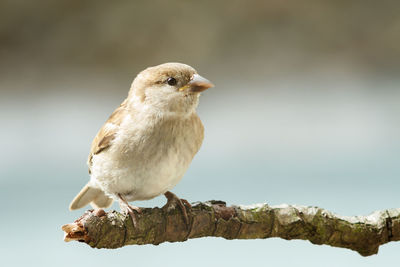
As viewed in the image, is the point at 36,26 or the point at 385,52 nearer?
the point at 36,26

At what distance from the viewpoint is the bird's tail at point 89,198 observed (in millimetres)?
2105

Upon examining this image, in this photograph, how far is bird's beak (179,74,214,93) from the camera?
1670 mm

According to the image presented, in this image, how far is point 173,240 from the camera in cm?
179

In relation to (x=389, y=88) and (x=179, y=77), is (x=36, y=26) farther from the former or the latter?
(x=389, y=88)

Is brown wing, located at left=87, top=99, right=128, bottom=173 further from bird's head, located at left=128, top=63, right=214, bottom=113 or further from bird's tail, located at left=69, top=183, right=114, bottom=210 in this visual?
bird's tail, located at left=69, top=183, right=114, bottom=210

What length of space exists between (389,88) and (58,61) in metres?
2.32

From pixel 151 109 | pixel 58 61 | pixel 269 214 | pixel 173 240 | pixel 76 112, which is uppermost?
pixel 58 61

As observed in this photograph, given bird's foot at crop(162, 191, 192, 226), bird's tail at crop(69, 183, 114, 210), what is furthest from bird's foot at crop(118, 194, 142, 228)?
bird's tail at crop(69, 183, 114, 210)

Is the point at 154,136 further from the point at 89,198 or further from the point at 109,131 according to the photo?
the point at 89,198

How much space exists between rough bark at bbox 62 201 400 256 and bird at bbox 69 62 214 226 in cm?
5

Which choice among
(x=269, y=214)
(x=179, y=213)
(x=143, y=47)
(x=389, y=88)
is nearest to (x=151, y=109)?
(x=179, y=213)

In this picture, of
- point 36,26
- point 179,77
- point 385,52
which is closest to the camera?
point 179,77

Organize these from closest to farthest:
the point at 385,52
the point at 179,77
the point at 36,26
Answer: the point at 179,77 → the point at 36,26 → the point at 385,52

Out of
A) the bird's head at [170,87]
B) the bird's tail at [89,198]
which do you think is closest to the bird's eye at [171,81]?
the bird's head at [170,87]
